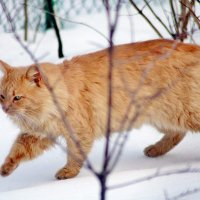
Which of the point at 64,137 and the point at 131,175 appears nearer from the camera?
the point at 131,175

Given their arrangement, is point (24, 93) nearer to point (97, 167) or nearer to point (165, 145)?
point (97, 167)

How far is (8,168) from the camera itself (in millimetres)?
4273

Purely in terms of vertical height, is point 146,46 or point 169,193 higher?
point 146,46

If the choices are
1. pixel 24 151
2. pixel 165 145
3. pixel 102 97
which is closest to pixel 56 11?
pixel 165 145

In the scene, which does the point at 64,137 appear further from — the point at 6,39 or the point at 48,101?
the point at 6,39

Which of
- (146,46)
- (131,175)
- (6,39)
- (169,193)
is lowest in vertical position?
(6,39)

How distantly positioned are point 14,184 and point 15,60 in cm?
280

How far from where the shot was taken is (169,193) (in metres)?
3.30

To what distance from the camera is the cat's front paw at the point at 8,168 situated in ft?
14.0

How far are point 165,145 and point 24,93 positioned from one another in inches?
46.3

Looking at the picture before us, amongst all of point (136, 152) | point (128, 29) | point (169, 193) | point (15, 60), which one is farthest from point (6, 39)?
point (169, 193)

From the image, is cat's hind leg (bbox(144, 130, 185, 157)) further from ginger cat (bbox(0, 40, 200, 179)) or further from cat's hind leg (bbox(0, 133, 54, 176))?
cat's hind leg (bbox(0, 133, 54, 176))

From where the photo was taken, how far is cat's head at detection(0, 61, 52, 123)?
4.11 meters

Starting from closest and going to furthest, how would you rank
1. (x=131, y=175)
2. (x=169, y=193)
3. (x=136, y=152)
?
1. (x=169, y=193)
2. (x=131, y=175)
3. (x=136, y=152)
